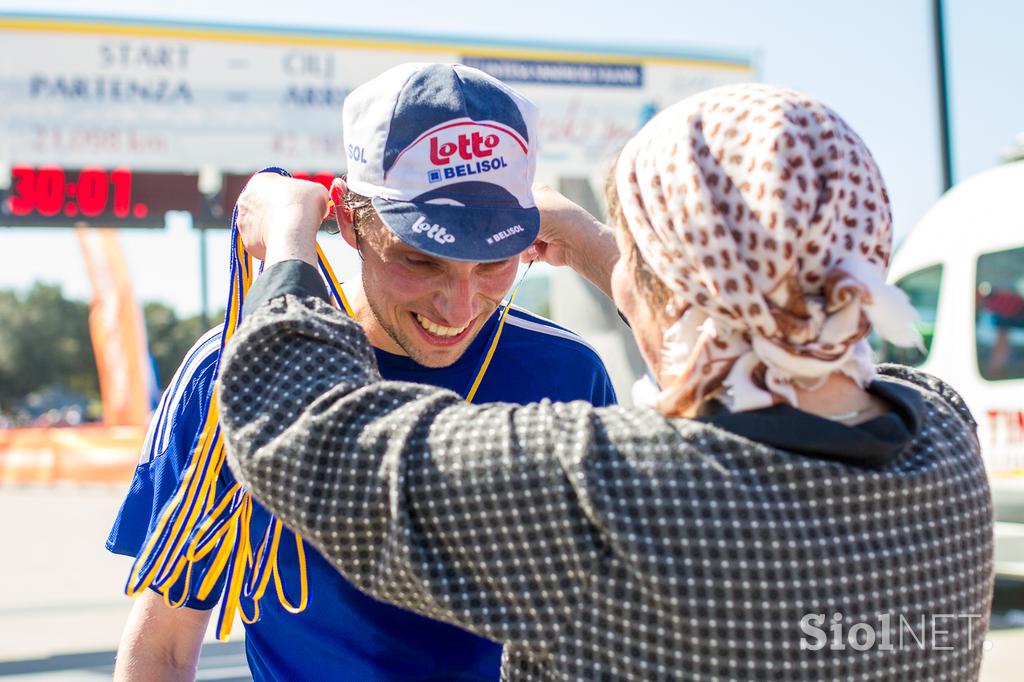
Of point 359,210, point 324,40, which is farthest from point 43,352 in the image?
point 359,210

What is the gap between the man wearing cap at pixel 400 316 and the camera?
6.05 feet

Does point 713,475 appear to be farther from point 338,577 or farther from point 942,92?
point 942,92

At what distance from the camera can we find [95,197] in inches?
401

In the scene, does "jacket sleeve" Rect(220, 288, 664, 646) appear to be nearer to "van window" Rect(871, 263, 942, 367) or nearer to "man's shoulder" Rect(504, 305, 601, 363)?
"man's shoulder" Rect(504, 305, 601, 363)

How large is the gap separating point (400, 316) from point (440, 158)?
0.33 metres

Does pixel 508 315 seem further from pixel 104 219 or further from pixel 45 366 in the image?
pixel 45 366

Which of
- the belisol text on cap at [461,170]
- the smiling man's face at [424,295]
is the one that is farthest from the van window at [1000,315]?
the belisol text on cap at [461,170]

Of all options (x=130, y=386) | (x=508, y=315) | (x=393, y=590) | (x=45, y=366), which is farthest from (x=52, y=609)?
(x=45, y=366)

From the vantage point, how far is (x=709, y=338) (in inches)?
51.4

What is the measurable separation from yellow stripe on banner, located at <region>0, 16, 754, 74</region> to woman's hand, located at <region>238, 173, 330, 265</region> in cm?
1061

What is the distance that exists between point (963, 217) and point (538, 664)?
767 centimetres

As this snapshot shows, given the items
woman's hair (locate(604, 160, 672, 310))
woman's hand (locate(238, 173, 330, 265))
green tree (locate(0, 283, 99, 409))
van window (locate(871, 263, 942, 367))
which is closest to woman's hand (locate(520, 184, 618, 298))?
woman's hand (locate(238, 173, 330, 265))

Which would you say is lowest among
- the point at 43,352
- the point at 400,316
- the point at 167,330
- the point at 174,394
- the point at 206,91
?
the point at 43,352

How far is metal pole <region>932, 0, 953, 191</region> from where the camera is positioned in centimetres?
1036
